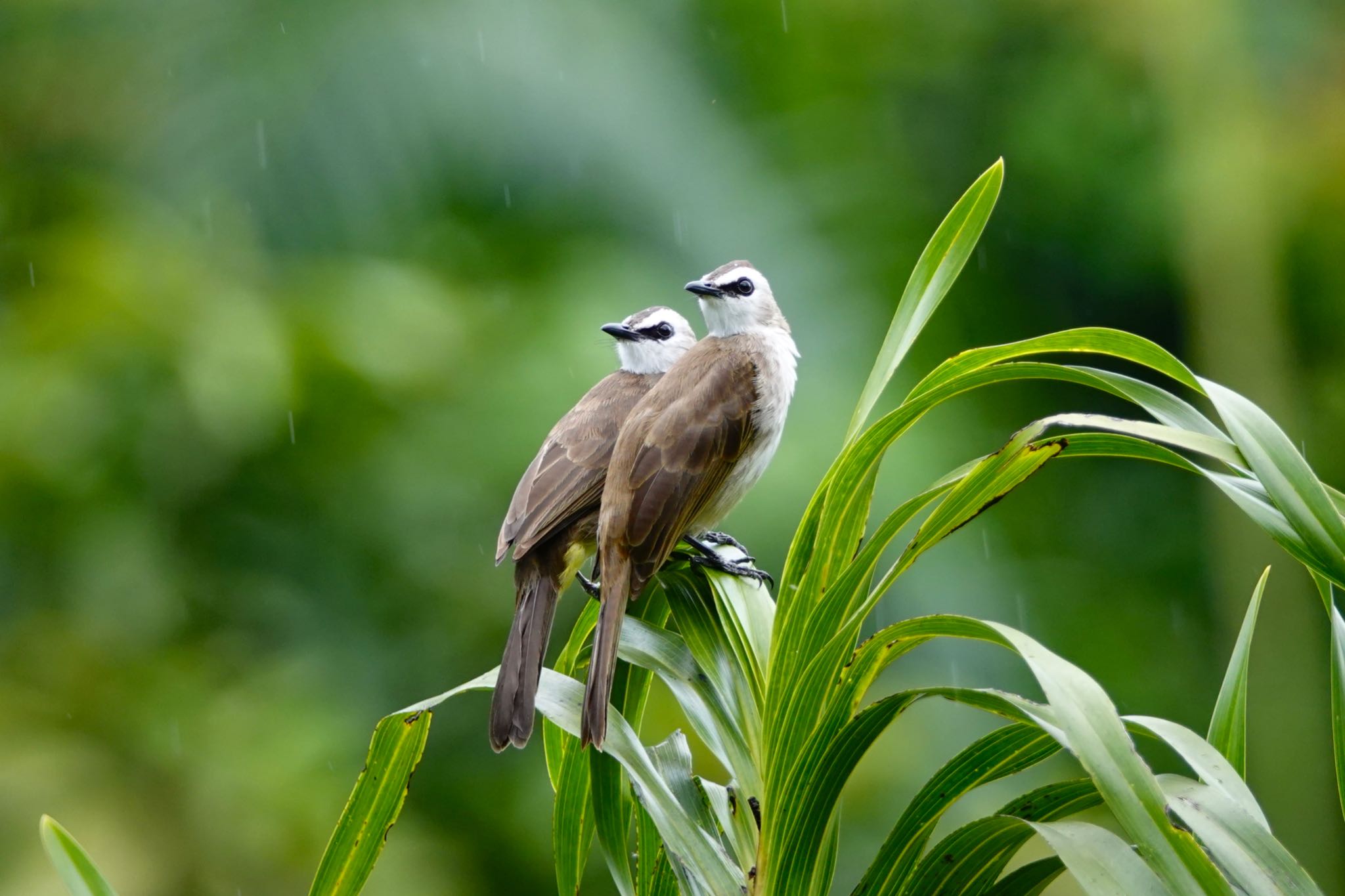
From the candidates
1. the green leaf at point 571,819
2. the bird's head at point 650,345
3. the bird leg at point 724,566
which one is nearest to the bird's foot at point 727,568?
the bird leg at point 724,566

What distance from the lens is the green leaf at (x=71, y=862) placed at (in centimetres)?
124

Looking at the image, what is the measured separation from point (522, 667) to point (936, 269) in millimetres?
782

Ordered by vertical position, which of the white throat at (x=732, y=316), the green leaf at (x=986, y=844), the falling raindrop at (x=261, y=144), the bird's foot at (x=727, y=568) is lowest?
the green leaf at (x=986, y=844)

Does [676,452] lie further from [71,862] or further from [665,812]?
[71,862]

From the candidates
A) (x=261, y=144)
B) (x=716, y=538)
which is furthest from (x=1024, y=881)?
(x=261, y=144)

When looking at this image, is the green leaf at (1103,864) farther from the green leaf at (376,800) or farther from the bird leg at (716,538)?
the bird leg at (716,538)

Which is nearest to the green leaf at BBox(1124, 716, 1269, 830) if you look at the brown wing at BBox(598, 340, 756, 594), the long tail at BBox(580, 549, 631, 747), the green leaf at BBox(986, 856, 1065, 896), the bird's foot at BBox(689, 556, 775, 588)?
the green leaf at BBox(986, 856, 1065, 896)

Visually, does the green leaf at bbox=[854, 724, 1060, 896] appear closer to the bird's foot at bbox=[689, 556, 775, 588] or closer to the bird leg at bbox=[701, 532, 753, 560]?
the bird's foot at bbox=[689, 556, 775, 588]

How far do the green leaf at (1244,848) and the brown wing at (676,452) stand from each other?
2.85 feet

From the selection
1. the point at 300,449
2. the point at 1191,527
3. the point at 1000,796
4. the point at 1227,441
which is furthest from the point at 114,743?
the point at 1191,527

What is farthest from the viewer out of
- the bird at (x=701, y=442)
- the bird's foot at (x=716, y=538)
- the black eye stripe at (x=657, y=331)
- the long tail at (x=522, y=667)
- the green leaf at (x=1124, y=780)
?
the black eye stripe at (x=657, y=331)

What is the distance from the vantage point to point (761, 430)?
2402mm

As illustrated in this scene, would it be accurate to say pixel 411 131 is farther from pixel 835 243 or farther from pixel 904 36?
pixel 904 36

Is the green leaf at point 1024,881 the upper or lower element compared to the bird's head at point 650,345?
lower
